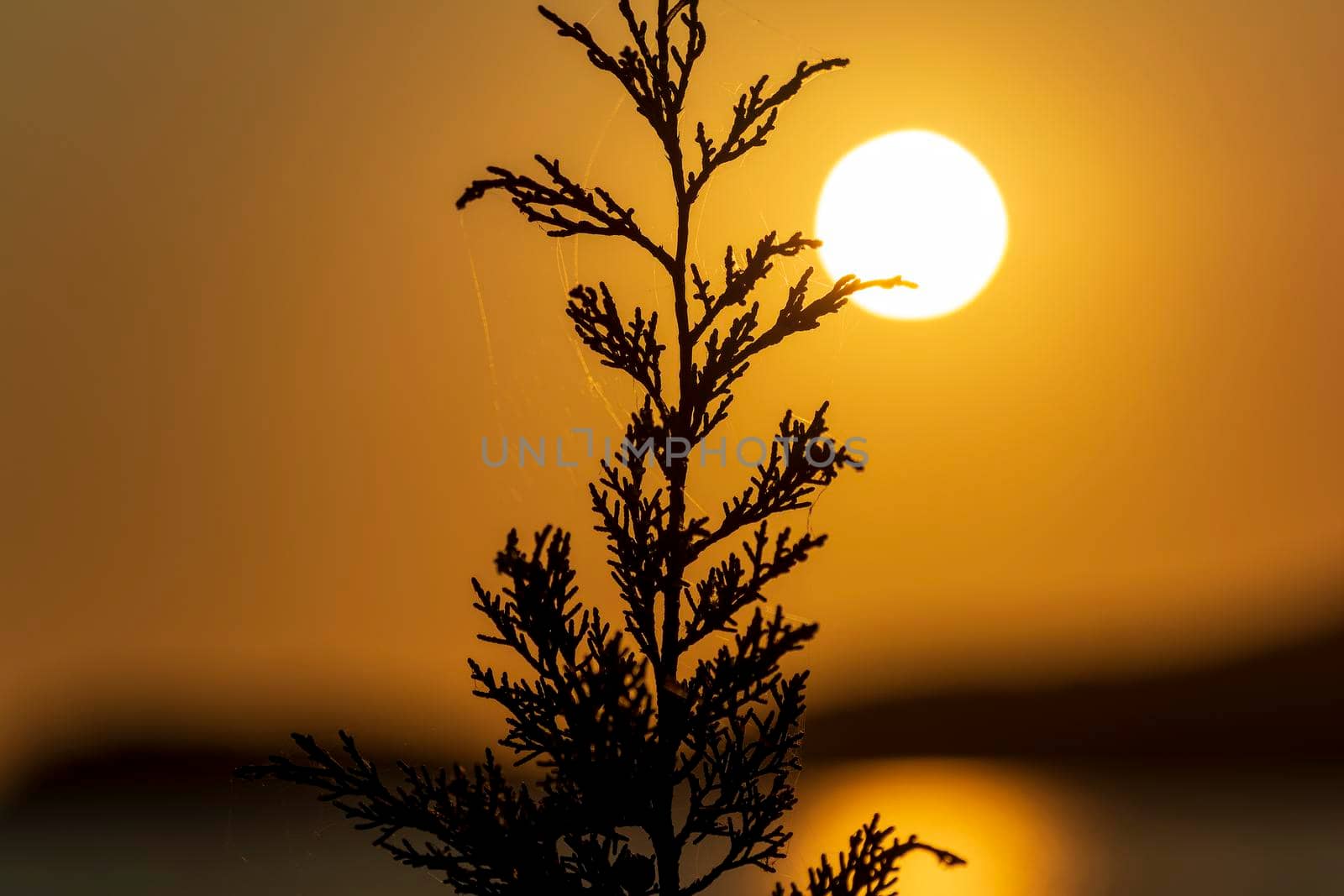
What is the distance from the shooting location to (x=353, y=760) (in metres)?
7.31

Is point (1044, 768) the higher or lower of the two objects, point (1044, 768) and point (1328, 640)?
the lower

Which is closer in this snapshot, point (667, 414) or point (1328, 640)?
point (667, 414)

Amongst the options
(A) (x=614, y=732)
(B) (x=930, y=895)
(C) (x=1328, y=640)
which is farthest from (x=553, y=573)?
(C) (x=1328, y=640)

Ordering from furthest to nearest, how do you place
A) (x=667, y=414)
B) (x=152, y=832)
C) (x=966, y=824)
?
(x=152, y=832) < (x=966, y=824) < (x=667, y=414)

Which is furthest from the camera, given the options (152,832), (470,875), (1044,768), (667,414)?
(1044,768)

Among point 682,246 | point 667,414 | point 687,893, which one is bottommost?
point 687,893

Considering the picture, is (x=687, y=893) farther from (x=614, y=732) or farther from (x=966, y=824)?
(x=966, y=824)

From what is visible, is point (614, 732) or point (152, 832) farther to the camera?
point (152, 832)

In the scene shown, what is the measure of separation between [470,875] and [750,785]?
1708 millimetres

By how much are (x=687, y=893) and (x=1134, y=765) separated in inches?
8140

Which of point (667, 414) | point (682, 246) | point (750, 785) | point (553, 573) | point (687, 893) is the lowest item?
point (687, 893)

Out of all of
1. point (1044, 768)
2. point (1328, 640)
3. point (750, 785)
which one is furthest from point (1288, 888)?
point (1328, 640)

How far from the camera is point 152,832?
10706cm

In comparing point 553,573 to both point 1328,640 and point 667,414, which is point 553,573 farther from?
point 1328,640
